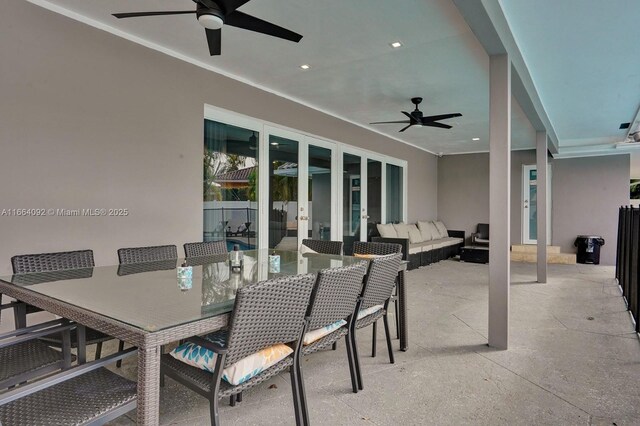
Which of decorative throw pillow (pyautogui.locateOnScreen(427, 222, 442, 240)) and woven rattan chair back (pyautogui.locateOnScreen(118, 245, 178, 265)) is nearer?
woven rattan chair back (pyautogui.locateOnScreen(118, 245, 178, 265))

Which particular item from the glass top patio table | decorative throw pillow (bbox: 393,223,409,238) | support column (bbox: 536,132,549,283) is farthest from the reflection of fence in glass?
support column (bbox: 536,132,549,283)

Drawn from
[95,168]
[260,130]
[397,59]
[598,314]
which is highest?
[397,59]

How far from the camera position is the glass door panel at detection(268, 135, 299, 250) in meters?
5.27

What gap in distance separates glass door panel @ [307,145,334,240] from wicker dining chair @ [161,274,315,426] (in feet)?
13.8

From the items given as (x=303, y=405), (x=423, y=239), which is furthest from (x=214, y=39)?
(x=423, y=239)

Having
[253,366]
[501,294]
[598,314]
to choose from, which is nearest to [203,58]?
[253,366]

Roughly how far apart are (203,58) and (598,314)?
5.40 m

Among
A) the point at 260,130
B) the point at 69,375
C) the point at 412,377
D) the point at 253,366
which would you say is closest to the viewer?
the point at 69,375

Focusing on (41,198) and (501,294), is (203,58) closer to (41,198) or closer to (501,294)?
(41,198)

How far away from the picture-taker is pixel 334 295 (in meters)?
2.05

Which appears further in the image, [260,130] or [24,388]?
[260,130]

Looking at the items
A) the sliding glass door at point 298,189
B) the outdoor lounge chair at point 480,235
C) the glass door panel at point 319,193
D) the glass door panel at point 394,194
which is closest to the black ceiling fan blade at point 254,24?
the sliding glass door at point 298,189

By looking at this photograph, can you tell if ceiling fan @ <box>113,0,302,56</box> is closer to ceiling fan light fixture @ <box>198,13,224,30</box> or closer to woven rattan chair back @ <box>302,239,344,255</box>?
ceiling fan light fixture @ <box>198,13,224,30</box>

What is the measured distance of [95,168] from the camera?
334 centimetres
